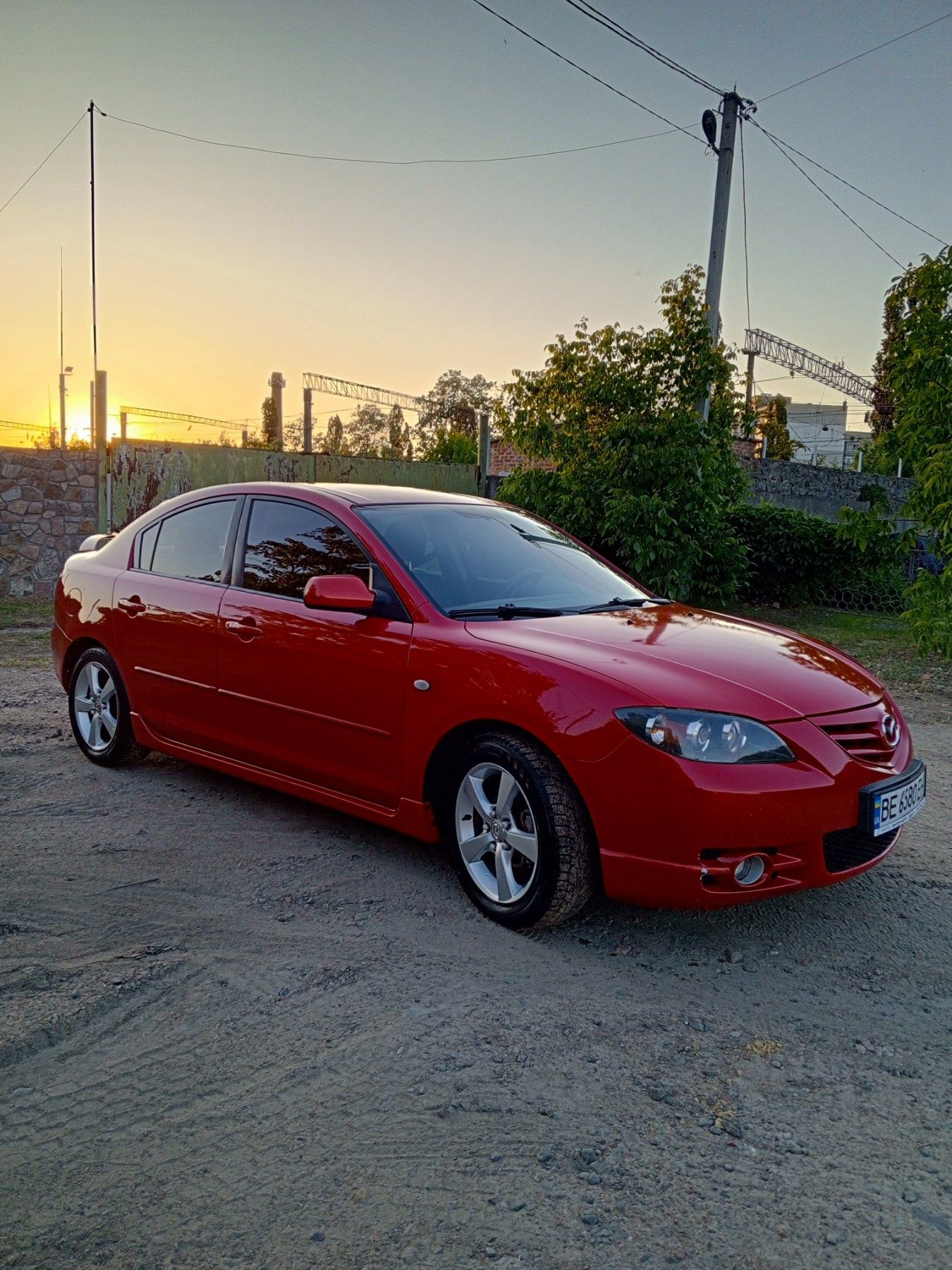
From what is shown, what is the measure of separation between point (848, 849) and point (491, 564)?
1935mm

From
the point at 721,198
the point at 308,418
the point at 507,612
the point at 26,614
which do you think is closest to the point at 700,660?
the point at 507,612

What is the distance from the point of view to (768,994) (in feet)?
10.7

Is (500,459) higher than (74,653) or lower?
higher

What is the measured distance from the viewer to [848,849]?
349 centimetres

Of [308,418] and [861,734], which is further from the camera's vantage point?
[308,418]

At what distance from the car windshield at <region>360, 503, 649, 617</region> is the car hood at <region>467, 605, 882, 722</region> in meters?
0.20

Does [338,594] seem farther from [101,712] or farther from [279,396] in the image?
[279,396]

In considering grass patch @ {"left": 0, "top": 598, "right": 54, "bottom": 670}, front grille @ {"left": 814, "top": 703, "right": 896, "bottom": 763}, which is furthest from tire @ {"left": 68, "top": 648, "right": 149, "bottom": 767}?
front grille @ {"left": 814, "top": 703, "right": 896, "bottom": 763}

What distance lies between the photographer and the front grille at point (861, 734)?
3541mm

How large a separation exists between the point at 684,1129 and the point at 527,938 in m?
1.14

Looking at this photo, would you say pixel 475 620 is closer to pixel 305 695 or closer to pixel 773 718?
pixel 305 695

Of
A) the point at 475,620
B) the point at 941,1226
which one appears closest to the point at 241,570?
the point at 475,620

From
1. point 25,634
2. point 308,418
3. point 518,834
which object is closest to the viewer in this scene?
point 518,834

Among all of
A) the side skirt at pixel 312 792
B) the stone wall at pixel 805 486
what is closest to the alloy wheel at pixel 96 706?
the side skirt at pixel 312 792
